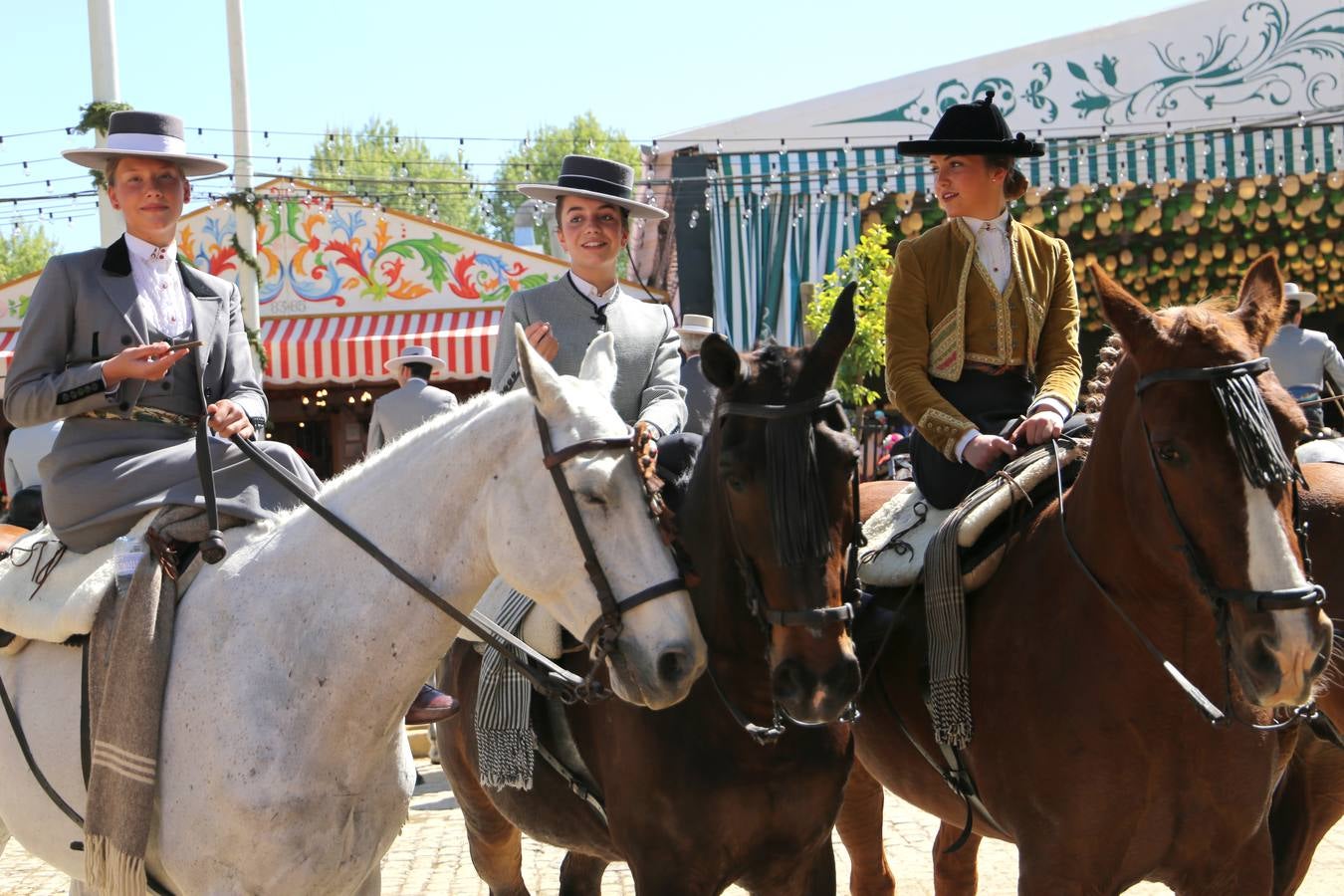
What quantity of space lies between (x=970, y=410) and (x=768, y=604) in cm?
158

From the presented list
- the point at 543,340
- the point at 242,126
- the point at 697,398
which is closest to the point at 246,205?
the point at 242,126

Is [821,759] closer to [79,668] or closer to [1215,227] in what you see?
[79,668]

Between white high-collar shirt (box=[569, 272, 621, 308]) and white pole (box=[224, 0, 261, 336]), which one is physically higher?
white pole (box=[224, 0, 261, 336])

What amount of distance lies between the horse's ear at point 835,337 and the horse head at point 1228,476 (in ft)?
2.09

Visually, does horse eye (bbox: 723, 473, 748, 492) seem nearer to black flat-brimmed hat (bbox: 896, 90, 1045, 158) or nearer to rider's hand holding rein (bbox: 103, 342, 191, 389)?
rider's hand holding rein (bbox: 103, 342, 191, 389)

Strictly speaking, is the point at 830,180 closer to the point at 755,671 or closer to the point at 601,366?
the point at 755,671

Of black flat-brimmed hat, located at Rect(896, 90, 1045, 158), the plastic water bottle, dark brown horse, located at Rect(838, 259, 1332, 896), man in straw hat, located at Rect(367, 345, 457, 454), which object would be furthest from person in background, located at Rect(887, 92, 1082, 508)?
man in straw hat, located at Rect(367, 345, 457, 454)

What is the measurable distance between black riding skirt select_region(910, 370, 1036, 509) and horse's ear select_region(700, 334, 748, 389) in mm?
1275

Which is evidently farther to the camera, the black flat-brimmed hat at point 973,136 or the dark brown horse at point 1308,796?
the dark brown horse at point 1308,796

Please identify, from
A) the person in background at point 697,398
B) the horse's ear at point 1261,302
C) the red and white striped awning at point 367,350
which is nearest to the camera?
the horse's ear at point 1261,302

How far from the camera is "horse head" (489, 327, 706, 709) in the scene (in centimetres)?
281

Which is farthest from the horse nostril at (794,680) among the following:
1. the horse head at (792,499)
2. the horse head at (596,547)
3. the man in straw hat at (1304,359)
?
the man in straw hat at (1304,359)

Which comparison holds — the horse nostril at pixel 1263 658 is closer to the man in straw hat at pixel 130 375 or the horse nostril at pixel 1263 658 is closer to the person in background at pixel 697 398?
the person in background at pixel 697 398

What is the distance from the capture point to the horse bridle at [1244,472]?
283cm
